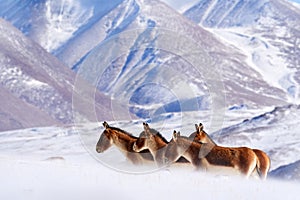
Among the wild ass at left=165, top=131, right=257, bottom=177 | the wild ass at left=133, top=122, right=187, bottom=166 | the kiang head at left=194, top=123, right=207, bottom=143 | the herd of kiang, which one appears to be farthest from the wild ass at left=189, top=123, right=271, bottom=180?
the wild ass at left=133, top=122, right=187, bottom=166

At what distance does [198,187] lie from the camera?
18.6 meters

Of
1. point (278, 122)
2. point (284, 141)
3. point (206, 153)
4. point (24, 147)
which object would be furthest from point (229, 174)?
point (24, 147)

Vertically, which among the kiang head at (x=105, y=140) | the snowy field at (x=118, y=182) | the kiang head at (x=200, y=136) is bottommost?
the snowy field at (x=118, y=182)

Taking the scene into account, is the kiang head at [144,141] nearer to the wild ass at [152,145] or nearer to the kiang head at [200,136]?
the wild ass at [152,145]

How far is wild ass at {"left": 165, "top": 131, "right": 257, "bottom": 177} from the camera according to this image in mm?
20500

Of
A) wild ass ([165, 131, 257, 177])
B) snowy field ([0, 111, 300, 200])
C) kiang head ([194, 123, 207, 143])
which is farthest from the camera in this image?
kiang head ([194, 123, 207, 143])

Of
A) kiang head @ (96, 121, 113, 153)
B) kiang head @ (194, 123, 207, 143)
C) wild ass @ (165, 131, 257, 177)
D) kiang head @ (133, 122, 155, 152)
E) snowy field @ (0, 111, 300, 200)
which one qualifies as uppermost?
kiang head @ (194, 123, 207, 143)

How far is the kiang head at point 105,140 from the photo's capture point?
67.8 feet

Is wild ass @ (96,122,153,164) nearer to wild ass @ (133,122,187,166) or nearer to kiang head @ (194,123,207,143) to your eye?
wild ass @ (133,122,187,166)

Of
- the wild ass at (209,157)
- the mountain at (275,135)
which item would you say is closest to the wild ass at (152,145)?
the wild ass at (209,157)

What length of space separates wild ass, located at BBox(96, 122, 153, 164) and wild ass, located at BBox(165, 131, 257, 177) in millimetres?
681

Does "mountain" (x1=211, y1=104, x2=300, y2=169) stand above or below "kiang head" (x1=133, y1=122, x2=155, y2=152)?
above

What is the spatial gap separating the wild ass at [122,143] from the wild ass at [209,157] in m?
0.68

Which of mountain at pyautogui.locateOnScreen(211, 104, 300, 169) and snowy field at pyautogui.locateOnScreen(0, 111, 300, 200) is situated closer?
snowy field at pyautogui.locateOnScreen(0, 111, 300, 200)
